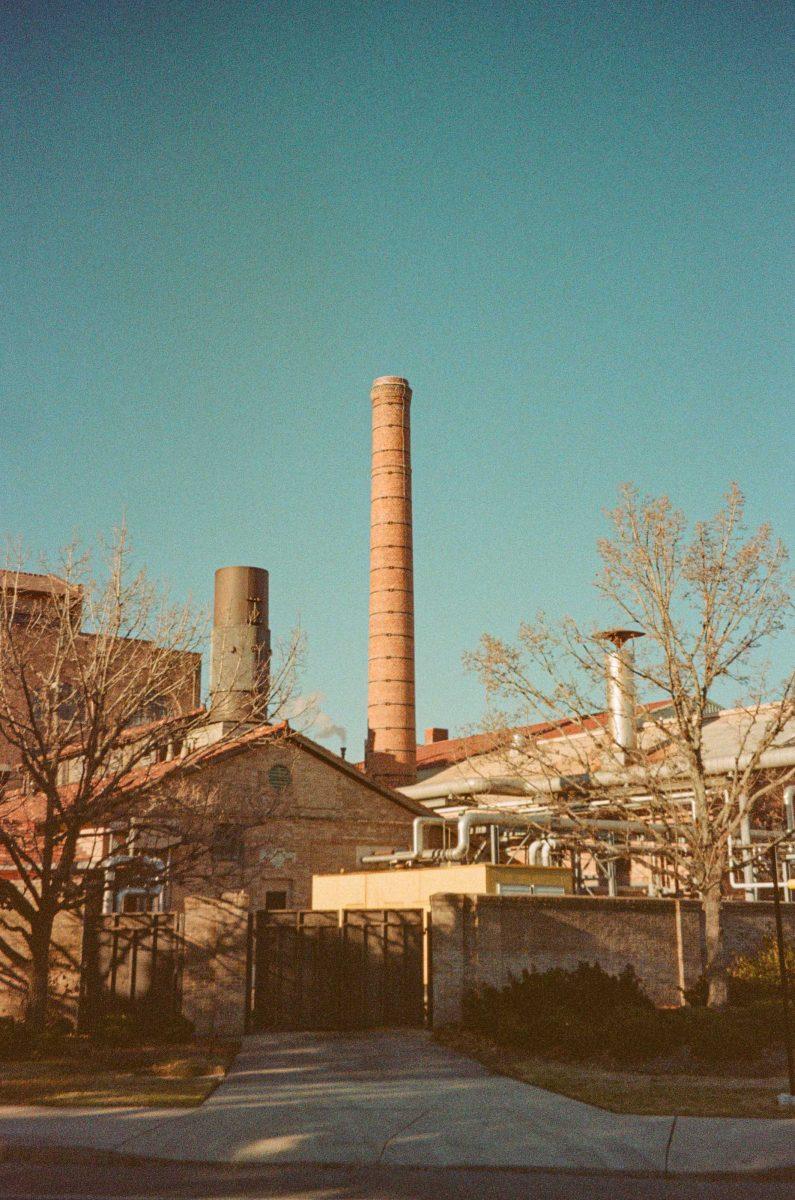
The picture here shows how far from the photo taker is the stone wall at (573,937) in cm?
1900

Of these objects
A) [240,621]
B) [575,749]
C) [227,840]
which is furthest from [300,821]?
[575,749]

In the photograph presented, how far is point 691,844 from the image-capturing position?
20422 millimetres

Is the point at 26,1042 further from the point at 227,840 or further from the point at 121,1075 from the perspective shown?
the point at 227,840

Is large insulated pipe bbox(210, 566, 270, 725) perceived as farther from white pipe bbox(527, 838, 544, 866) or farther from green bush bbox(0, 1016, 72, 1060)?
green bush bbox(0, 1016, 72, 1060)

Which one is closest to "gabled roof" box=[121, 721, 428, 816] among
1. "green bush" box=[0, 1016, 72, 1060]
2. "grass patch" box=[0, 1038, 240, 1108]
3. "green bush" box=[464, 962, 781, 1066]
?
"green bush" box=[0, 1016, 72, 1060]

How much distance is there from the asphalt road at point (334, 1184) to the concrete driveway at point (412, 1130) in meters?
0.22

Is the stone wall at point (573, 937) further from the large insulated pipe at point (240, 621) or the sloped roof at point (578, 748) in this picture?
the large insulated pipe at point (240, 621)

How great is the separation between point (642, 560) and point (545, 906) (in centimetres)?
→ 687

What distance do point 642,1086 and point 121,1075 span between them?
22.8 feet

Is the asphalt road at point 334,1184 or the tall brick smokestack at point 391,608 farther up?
the tall brick smokestack at point 391,608

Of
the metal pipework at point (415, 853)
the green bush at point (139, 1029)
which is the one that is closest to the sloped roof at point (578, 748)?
the metal pipework at point (415, 853)

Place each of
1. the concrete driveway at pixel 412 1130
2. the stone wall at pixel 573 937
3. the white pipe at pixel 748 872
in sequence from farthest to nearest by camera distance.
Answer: the white pipe at pixel 748 872, the stone wall at pixel 573 937, the concrete driveway at pixel 412 1130

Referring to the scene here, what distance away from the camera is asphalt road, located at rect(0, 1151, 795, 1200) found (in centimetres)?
921

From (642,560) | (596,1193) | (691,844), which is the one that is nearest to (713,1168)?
(596,1193)
